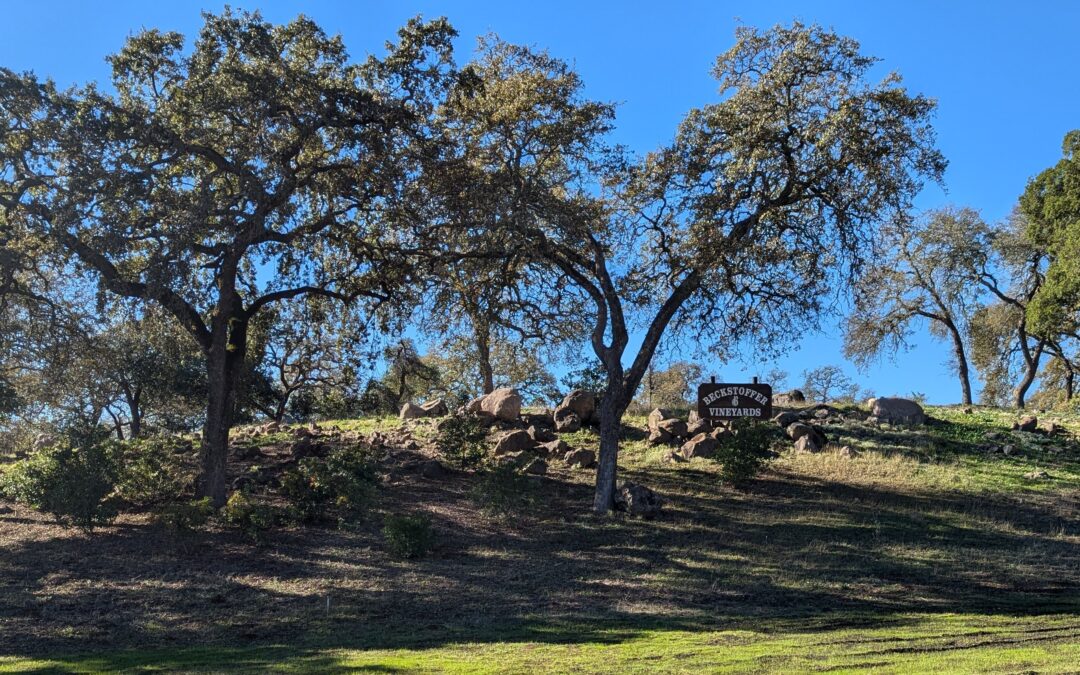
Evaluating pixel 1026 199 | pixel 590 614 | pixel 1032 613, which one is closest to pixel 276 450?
pixel 590 614

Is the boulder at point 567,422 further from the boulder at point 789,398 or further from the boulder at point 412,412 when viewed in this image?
the boulder at point 789,398

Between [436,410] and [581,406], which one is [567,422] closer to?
[581,406]

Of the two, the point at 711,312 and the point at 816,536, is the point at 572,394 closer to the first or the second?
the point at 711,312

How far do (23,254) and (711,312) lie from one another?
13.5 meters

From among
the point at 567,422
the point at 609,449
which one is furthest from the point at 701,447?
the point at 609,449

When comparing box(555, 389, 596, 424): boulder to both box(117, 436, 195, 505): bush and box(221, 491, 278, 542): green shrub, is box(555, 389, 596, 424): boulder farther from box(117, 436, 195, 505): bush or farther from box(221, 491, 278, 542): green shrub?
box(221, 491, 278, 542): green shrub

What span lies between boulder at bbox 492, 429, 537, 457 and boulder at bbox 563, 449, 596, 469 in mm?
1225

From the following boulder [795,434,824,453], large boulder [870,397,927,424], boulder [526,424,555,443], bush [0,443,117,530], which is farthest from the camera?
large boulder [870,397,927,424]

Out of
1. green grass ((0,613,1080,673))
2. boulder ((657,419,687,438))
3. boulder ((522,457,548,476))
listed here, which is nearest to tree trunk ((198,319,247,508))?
boulder ((522,457,548,476))

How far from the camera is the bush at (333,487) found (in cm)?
1816

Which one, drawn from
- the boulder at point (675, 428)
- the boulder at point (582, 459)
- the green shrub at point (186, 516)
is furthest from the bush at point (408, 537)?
the boulder at point (675, 428)

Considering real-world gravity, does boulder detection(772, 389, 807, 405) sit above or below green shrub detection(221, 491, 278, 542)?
above

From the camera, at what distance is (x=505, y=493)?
1831 cm

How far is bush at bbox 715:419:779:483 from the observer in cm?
2127
